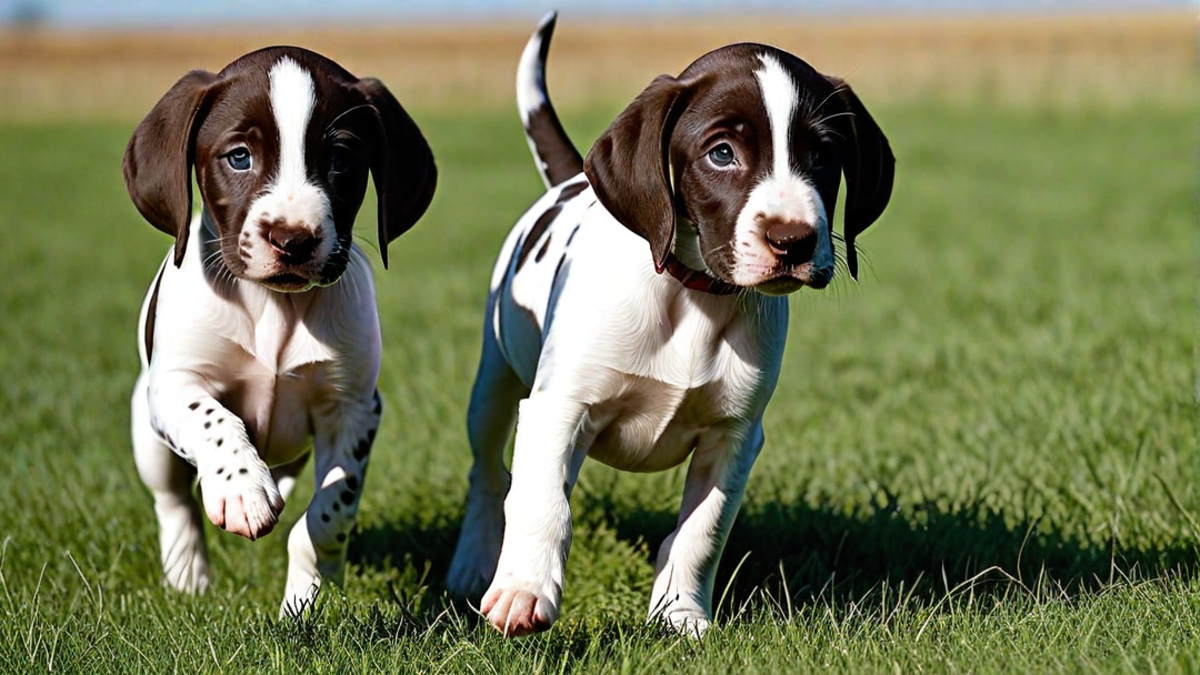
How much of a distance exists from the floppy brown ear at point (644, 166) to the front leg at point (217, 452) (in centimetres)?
118

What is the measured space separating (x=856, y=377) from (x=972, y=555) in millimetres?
3512

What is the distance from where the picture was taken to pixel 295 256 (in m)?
3.90

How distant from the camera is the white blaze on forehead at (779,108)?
3.73 m

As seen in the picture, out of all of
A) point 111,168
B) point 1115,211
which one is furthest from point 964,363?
point 111,168

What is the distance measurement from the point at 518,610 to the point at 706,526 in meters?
0.77

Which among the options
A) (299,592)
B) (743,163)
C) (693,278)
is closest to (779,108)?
(743,163)

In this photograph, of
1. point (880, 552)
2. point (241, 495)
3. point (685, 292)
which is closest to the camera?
point (241, 495)

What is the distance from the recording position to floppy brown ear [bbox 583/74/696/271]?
3.82m

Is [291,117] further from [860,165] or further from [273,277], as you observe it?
[860,165]

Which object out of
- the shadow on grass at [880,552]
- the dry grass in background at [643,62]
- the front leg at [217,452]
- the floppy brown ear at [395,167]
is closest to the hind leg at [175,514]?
the shadow on grass at [880,552]

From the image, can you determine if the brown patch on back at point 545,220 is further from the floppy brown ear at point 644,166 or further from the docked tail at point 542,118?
the floppy brown ear at point 644,166

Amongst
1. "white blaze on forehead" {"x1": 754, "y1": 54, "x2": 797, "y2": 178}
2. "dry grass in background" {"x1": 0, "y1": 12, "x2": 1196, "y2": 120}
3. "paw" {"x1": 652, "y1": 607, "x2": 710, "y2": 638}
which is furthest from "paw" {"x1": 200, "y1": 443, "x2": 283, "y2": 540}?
"dry grass in background" {"x1": 0, "y1": 12, "x2": 1196, "y2": 120}

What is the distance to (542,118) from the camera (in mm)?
5469

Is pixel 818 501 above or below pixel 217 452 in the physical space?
below
